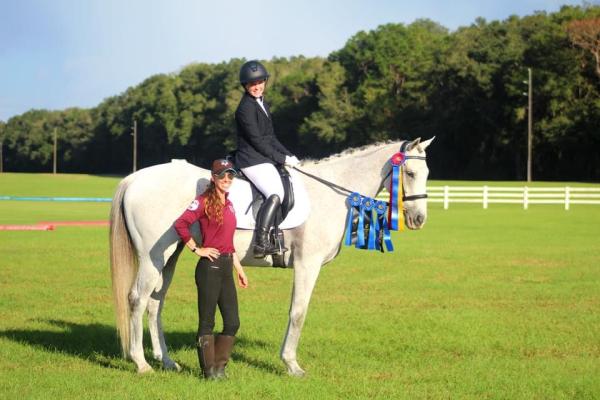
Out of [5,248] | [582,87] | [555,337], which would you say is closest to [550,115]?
[582,87]

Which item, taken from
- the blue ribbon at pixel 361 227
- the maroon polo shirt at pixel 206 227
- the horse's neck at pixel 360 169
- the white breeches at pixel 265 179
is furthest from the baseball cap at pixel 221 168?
the blue ribbon at pixel 361 227

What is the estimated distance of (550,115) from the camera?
70250 mm

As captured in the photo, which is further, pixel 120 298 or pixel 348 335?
pixel 348 335

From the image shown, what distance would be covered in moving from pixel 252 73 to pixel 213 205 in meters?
1.57

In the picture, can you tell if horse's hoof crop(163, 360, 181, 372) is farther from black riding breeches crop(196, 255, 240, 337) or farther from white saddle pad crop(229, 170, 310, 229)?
white saddle pad crop(229, 170, 310, 229)

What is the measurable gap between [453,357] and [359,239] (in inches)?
69.9

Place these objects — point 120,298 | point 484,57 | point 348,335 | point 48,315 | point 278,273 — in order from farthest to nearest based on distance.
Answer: point 484,57, point 278,273, point 48,315, point 348,335, point 120,298

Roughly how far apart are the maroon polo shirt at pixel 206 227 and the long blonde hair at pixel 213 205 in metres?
0.05

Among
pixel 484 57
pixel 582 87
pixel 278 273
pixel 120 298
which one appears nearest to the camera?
pixel 120 298

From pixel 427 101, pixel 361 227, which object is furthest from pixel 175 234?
pixel 427 101

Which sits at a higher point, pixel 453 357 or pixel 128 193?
pixel 128 193

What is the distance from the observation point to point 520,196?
1906 inches

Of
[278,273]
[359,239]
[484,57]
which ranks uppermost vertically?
[484,57]

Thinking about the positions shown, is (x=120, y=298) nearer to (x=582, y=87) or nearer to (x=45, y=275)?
(x=45, y=275)
